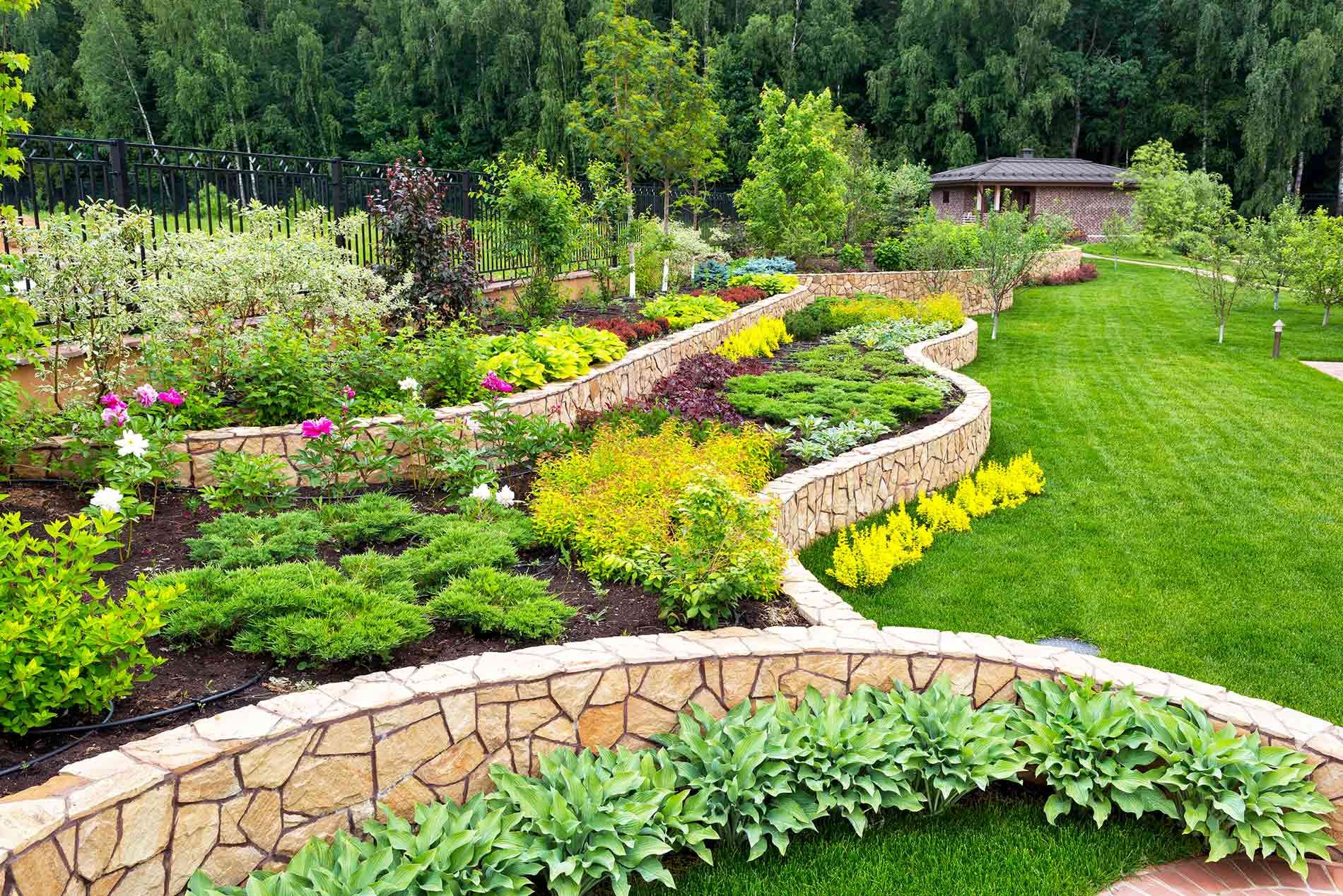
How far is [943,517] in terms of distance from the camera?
7383mm

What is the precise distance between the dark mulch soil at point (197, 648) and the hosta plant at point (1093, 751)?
48.9 inches

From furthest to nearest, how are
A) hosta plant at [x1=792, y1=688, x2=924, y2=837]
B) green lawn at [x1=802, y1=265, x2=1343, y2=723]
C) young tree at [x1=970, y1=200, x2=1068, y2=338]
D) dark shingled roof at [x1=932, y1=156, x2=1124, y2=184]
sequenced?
dark shingled roof at [x1=932, y1=156, x2=1124, y2=184]
young tree at [x1=970, y1=200, x2=1068, y2=338]
green lawn at [x1=802, y1=265, x2=1343, y2=723]
hosta plant at [x1=792, y1=688, x2=924, y2=837]

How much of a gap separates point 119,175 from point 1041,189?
117 feet

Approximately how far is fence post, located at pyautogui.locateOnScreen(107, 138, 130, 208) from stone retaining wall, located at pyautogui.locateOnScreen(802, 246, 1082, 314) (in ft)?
40.6

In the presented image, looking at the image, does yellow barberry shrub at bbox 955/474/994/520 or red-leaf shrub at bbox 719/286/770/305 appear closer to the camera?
yellow barberry shrub at bbox 955/474/994/520

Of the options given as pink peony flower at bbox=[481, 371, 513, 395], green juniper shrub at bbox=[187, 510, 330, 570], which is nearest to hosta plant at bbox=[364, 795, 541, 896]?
green juniper shrub at bbox=[187, 510, 330, 570]

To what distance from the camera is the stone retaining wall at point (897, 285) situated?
1846 cm

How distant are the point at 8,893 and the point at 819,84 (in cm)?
4412

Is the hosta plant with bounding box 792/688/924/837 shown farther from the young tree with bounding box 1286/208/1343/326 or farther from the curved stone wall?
the young tree with bounding box 1286/208/1343/326

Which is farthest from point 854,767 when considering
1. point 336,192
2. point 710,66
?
point 710,66

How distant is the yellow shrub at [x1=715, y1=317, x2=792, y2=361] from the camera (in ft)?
39.1

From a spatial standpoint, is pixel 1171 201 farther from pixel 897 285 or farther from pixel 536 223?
pixel 536 223

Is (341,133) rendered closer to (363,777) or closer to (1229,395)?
(1229,395)

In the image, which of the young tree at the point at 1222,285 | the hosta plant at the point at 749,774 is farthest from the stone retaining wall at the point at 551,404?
the young tree at the point at 1222,285
